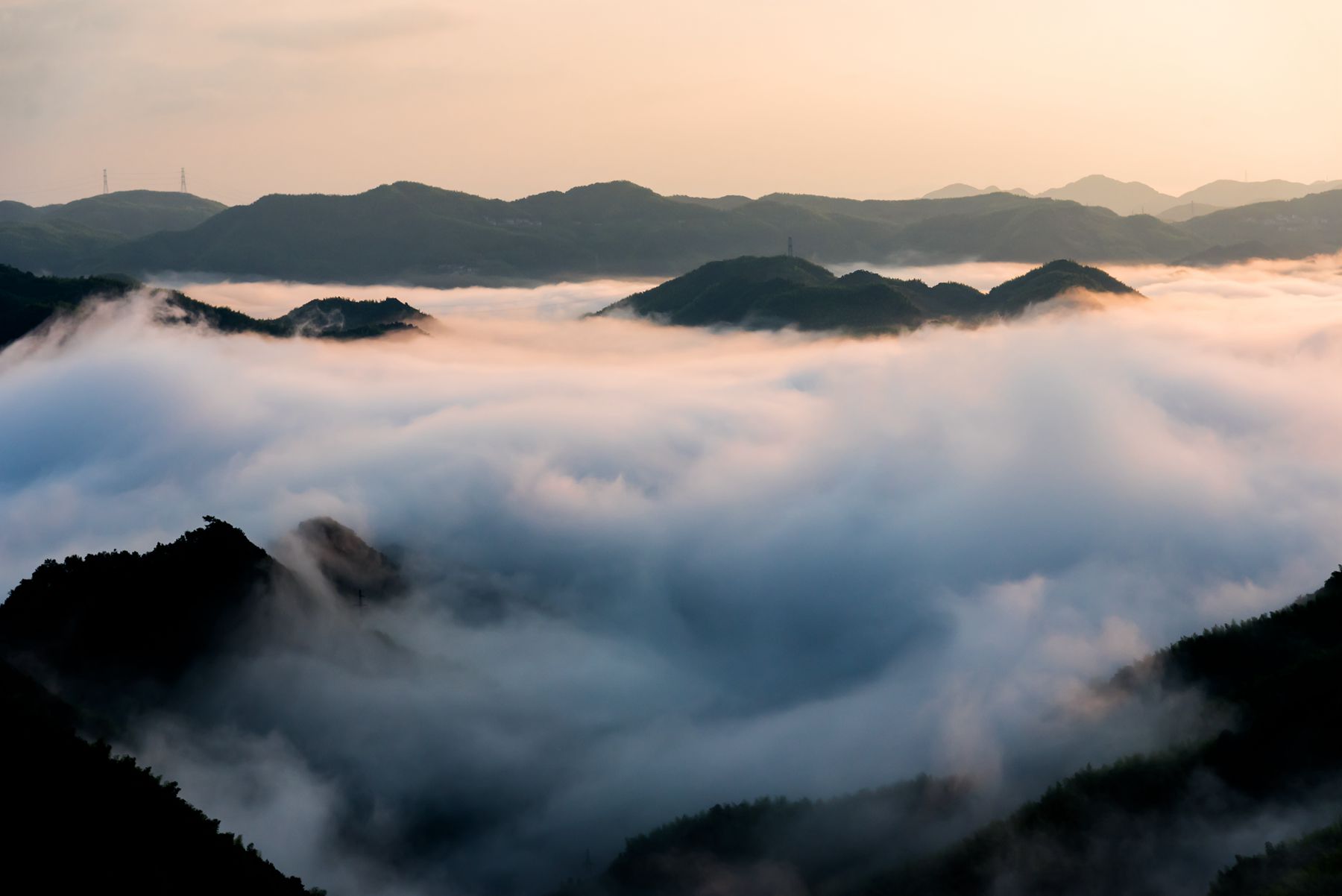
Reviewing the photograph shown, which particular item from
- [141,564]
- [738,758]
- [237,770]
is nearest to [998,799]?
[738,758]

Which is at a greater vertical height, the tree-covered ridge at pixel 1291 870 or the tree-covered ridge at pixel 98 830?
the tree-covered ridge at pixel 98 830

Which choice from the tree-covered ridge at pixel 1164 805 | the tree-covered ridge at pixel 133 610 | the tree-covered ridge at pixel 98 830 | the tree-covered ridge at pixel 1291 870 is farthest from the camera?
the tree-covered ridge at pixel 133 610

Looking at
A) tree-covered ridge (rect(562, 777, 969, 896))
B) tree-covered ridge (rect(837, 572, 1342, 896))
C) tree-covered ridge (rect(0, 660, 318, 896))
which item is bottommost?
tree-covered ridge (rect(562, 777, 969, 896))

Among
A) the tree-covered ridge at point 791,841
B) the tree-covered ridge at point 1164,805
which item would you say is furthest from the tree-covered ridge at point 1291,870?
the tree-covered ridge at point 791,841

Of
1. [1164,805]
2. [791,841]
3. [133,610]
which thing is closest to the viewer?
[1164,805]

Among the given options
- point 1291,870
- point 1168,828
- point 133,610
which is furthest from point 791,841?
point 133,610

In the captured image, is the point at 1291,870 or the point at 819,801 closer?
the point at 1291,870

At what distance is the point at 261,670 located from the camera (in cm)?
16838

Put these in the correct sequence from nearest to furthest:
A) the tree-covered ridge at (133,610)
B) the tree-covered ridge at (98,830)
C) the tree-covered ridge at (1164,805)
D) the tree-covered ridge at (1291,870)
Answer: the tree-covered ridge at (98,830) < the tree-covered ridge at (1291,870) < the tree-covered ridge at (1164,805) < the tree-covered ridge at (133,610)

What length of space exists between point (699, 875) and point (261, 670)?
232 feet

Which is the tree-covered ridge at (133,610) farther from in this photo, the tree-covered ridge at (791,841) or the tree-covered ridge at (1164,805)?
the tree-covered ridge at (1164,805)

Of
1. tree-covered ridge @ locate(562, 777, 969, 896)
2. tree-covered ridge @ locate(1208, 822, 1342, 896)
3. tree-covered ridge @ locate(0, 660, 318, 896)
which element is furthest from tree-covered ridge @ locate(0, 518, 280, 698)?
tree-covered ridge @ locate(1208, 822, 1342, 896)

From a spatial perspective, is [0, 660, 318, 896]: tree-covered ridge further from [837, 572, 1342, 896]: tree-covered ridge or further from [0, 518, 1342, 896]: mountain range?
[837, 572, 1342, 896]: tree-covered ridge

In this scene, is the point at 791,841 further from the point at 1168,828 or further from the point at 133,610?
the point at 133,610
